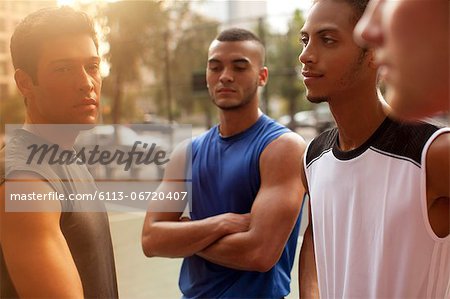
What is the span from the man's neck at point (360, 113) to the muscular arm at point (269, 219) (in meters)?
0.65

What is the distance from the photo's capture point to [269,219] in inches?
79.2

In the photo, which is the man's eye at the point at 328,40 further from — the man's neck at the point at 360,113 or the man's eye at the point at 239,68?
the man's eye at the point at 239,68

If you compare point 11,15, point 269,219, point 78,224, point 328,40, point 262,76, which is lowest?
point 269,219

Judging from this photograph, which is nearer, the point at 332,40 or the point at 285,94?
Result: the point at 332,40

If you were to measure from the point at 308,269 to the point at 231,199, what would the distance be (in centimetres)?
53

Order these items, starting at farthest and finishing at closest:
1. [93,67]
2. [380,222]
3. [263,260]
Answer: [263,260] < [93,67] < [380,222]

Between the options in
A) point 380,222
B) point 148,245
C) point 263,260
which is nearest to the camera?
point 380,222

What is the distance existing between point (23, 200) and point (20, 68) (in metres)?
0.48

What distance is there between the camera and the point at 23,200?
1204mm

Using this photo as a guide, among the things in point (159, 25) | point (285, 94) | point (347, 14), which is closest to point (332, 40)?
point (347, 14)

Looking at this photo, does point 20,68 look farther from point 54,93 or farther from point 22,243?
point 22,243

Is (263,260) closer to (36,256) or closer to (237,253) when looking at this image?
(237,253)

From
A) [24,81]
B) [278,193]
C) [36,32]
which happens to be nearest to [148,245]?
[278,193]

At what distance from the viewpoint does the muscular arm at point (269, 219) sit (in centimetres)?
198
